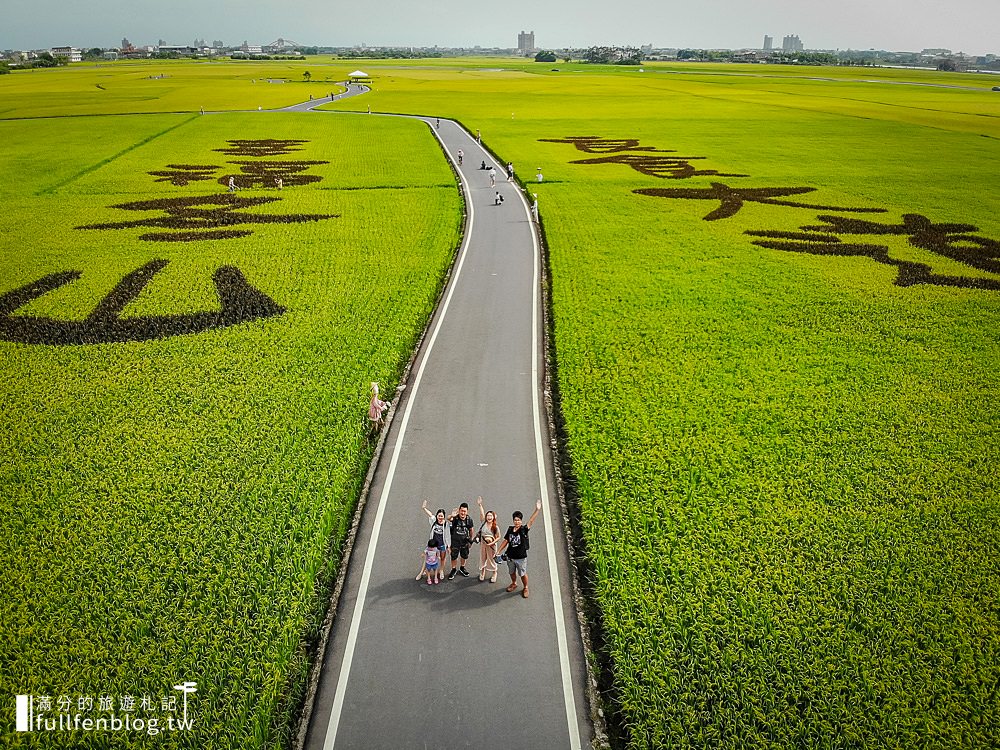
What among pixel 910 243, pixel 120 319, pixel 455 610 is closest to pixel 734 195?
pixel 910 243

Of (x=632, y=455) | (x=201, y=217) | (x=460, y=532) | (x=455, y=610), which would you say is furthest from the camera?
(x=201, y=217)

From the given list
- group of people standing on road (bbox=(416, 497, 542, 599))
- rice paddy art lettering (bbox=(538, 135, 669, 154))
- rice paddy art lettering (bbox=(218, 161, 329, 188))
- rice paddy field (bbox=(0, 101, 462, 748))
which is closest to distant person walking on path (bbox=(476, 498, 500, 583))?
group of people standing on road (bbox=(416, 497, 542, 599))

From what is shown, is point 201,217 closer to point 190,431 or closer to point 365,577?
point 190,431

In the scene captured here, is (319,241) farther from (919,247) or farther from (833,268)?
(919,247)

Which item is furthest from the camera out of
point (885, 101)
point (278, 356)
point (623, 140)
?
point (885, 101)

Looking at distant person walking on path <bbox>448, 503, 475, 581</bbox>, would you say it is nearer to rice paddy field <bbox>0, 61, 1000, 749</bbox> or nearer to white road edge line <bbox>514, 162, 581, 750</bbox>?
white road edge line <bbox>514, 162, 581, 750</bbox>

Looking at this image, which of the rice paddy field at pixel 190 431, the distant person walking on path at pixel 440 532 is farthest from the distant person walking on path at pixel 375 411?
the distant person walking on path at pixel 440 532

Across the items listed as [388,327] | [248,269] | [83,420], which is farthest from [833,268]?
[83,420]
